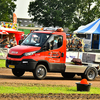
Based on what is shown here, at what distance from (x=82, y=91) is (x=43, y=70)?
11.8 feet

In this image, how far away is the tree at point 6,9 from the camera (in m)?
62.5

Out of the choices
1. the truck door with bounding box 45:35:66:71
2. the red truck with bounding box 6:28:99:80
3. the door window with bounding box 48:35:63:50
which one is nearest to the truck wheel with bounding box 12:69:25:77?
the red truck with bounding box 6:28:99:80

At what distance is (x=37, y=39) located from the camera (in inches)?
550

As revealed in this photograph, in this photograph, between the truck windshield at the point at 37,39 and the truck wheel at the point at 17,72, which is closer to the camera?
the truck windshield at the point at 37,39

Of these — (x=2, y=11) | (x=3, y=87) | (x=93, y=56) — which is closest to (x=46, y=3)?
(x=2, y=11)

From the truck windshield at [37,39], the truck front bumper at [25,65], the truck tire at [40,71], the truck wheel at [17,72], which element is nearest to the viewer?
the truck front bumper at [25,65]

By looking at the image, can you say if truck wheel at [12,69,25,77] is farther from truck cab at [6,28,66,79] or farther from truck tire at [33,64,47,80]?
truck tire at [33,64,47,80]

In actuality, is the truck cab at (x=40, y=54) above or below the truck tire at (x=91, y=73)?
above

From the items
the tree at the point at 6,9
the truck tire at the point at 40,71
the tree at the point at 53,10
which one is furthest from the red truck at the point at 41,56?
the tree at the point at 53,10

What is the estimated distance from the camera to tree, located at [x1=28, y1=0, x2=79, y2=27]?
6838 centimetres

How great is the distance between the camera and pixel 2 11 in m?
64.1

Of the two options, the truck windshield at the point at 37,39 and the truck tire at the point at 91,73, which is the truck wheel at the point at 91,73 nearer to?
the truck tire at the point at 91,73

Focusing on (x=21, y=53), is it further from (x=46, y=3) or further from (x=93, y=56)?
(x=46, y=3)

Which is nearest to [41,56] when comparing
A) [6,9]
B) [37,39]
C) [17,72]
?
[37,39]
